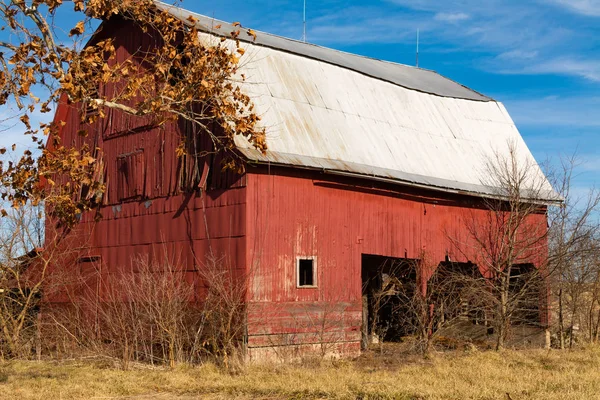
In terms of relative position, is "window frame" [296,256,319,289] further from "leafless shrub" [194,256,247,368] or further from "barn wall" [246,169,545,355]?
"leafless shrub" [194,256,247,368]

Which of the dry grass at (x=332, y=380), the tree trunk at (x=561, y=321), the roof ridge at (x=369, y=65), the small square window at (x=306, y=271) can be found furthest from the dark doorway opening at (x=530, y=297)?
the roof ridge at (x=369, y=65)

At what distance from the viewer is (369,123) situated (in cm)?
1878

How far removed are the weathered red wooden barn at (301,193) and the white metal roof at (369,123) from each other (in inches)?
1.7

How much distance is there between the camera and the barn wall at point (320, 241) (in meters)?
14.9

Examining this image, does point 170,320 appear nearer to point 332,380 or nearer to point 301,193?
point 332,380

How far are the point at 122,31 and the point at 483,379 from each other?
11718 mm

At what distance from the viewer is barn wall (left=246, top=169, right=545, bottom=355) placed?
14.9 meters

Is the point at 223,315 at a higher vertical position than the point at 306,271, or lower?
lower

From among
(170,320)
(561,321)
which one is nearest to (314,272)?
(170,320)

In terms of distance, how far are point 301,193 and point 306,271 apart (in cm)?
172

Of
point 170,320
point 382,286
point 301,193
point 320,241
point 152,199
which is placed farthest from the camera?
point 382,286

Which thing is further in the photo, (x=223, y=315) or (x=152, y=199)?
(x=152, y=199)

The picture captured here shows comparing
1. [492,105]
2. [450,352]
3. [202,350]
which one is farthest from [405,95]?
[202,350]

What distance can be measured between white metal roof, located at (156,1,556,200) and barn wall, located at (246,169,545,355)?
56 centimetres
